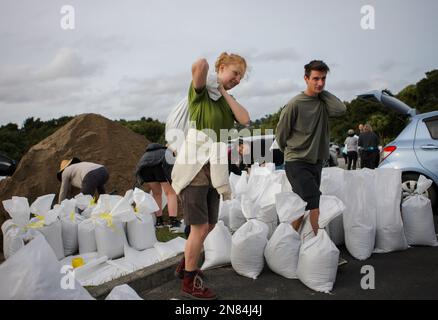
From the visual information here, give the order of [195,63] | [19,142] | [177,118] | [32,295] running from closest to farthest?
1. [32,295]
2. [195,63]
3. [177,118]
4. [19,142]

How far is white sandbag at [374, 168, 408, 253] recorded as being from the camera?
3836 mm

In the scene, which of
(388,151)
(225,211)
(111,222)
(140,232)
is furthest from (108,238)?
(388,151)

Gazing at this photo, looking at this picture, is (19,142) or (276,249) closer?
(276,249)

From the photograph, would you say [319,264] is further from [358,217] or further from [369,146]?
[369,146]

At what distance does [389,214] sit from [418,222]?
0.41 meters

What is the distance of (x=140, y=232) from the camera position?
13.0 feet

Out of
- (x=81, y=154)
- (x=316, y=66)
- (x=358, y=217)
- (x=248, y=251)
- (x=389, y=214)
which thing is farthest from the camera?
(x=81, y=154)

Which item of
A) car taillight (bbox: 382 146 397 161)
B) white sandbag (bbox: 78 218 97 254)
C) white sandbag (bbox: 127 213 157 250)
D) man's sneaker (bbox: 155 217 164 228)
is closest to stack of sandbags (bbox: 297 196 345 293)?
white sandbag (bbox: 127 213 157 250)

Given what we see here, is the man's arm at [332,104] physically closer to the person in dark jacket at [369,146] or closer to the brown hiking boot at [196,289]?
the brown hiking boot at [196,289]

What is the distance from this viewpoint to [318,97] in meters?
3.62

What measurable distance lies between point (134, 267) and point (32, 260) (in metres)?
1.58

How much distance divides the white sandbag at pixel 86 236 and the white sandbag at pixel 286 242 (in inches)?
65.4

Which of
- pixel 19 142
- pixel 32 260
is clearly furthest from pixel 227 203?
pixel 19 142
